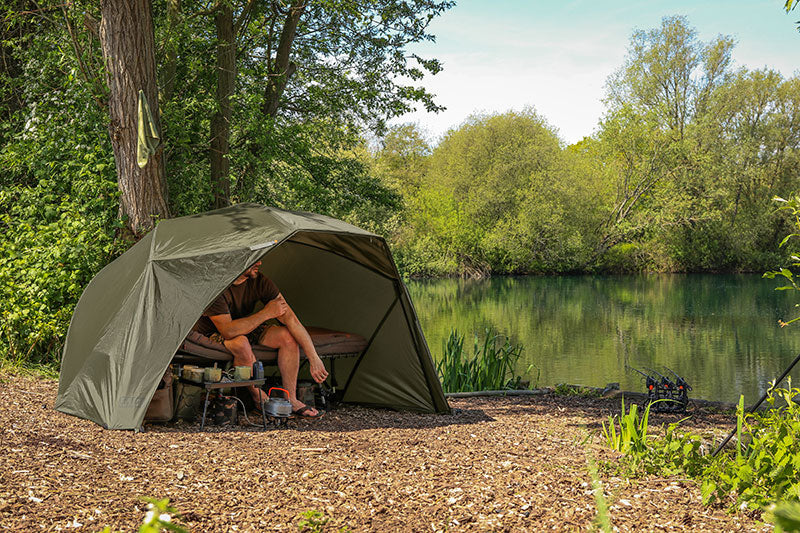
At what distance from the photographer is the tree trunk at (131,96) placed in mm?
7492

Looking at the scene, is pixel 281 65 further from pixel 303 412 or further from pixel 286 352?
pixel 303 412

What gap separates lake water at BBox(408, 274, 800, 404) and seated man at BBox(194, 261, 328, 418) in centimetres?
638

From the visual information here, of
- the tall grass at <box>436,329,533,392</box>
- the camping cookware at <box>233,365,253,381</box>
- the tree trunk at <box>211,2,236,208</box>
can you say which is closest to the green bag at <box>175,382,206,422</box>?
the camping cookware at <box>233,365,253,381</box>

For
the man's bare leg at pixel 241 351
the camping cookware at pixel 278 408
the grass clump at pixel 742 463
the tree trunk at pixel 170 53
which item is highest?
the tree trunk at pixel 170 53

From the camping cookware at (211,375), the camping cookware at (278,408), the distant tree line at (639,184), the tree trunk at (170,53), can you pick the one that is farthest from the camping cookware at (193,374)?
the distant tree line at (639,184)

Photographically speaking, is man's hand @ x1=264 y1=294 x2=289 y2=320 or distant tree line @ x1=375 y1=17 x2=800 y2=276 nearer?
man's hand @ x1=264 y1=294 x2=289 y2=320

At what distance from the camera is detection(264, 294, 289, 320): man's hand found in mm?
5988

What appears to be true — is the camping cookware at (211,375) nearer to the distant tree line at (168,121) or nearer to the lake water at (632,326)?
the distant tree line at (168,121)

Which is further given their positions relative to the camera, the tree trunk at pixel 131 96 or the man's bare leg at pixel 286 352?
the tree trunk at pixel 131 96

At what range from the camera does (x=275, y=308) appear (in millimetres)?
6008

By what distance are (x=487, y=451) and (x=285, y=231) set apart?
7.61 feet

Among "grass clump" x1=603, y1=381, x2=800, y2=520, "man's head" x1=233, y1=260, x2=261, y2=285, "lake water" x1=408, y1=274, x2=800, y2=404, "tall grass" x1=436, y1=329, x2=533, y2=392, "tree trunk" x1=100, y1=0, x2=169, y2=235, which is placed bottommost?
"lake water" x1=408, y1=274, x2=800, y2=404

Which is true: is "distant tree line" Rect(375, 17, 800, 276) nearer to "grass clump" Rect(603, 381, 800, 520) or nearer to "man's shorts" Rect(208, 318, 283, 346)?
"man's shorts" Rect(208, 318, 283, 346)

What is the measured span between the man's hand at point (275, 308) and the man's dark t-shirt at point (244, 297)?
16cm
